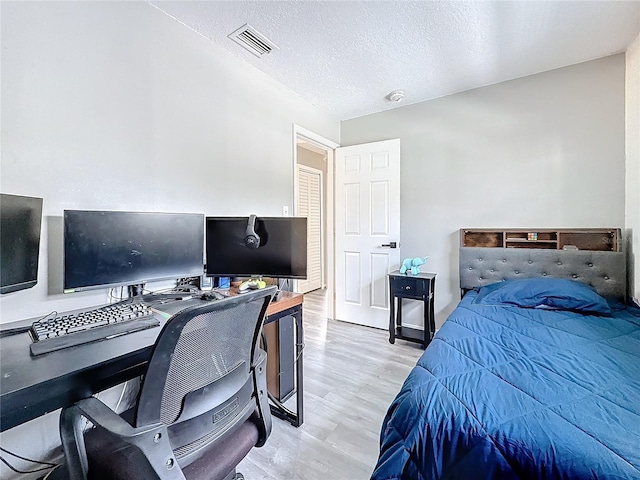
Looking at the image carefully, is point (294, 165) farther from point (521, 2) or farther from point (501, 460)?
point (501, 460)

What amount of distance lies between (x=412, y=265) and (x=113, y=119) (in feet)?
8.87

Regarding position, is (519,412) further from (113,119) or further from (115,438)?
(113,119)

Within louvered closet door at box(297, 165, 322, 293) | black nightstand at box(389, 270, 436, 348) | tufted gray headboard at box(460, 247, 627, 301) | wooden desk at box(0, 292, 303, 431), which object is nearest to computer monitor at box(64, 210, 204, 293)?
wooden desk at box(0, 292, 303, 431)

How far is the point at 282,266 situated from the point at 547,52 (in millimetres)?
2652

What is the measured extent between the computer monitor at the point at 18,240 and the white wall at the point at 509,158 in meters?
3.02

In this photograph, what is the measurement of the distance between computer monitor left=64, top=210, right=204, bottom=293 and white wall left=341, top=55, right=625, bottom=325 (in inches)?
94.0

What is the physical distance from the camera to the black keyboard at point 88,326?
100cm

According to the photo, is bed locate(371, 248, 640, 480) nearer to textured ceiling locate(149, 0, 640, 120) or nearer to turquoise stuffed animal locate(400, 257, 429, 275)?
turquoise stuffed animal locate(400, 257, 429, 275)

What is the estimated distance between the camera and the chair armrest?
2.36 ft

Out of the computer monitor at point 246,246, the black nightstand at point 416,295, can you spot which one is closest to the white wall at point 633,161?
the black nightstand at point 416,295

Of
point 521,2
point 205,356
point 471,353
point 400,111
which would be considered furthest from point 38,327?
point 400,111

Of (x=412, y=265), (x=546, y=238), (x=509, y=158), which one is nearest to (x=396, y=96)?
(x=509, y=158)

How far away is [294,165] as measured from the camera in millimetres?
2889

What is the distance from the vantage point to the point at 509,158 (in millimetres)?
2697
